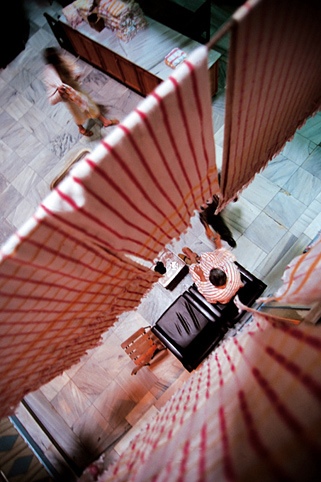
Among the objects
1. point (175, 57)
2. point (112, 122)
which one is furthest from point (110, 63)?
point (175, 57)

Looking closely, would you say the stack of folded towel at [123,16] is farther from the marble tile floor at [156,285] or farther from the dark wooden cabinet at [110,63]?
the marble tile floor at [156,285]

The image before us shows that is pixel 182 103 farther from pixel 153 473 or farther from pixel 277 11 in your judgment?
pixel 153 473

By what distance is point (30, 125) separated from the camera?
4.86 m

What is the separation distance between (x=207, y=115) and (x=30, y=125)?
504 cm

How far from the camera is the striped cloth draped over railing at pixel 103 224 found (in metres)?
0.76

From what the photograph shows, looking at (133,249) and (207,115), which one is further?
(133,249)

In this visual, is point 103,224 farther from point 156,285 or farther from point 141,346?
point 156,285

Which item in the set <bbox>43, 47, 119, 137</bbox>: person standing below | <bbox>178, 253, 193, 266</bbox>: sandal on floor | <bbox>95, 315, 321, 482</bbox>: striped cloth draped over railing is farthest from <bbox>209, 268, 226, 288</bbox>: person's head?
<bbox>43, 47, 119, 137</bbox>: person standing below

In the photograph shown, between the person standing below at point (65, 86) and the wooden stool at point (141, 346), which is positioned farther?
the person standing below at point (65, 86)

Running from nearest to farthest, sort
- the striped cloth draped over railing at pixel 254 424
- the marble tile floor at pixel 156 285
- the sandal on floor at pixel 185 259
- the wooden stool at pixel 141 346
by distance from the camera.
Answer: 1. the striped cloth draped over railing at pixel 254 424
2. the wooden stool at pixel 141 346
3. the marble tile floor at pixel 156 285
4. the sandal on floor at pixel 185 259

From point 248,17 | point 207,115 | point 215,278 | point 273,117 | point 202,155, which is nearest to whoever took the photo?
point 248,17

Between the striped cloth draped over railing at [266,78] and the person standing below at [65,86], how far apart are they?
11.2 feet

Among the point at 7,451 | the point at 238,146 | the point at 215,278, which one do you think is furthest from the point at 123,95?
the point at 7,451

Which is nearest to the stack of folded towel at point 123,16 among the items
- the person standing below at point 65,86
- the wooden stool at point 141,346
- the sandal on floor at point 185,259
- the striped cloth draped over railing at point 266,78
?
the person standing below at point 65,86
